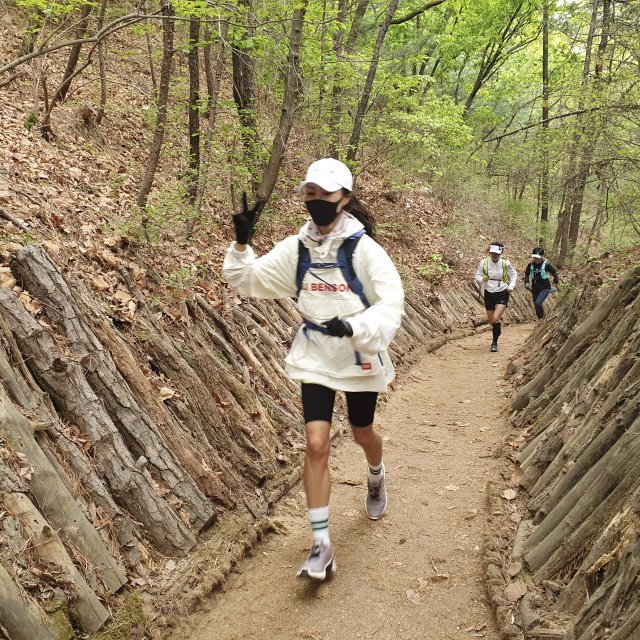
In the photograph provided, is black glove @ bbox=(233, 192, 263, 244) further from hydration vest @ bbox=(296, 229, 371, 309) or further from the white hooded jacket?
hydration vest @ bbox=(296, 229, 371, 309)

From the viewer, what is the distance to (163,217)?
6.84 metres

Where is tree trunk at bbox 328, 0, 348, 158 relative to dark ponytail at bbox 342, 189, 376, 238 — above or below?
above

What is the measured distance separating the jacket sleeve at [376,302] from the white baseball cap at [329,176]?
0.41 m

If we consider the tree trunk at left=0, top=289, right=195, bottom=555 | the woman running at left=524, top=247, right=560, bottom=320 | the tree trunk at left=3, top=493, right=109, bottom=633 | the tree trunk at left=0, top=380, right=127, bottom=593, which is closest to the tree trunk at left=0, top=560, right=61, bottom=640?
the tree trunk at left=3, top=493, right=109, bottom=633

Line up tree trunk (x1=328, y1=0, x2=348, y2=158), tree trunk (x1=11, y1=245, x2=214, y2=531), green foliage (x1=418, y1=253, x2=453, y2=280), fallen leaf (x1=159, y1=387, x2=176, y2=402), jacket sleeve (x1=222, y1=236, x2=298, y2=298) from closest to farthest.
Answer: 1. jacket sleeve (x1=222, y1=236, x2=298, y2=298)
2. tree trunk (x1=11, y1=245, x2=214, y2=531)
3. fallen leaf (x1=159, y1=387, x2=176, y2=402)
4. tree trunk (x1=328, y1=0, x2=348, y2=158)
5. green foliage (x1=418, y1=253, x2=453, y2=280)

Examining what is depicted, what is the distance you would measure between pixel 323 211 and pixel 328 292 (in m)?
0.53

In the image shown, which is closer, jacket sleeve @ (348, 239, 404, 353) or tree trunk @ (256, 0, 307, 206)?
jacket sleeve @ (348, 239, 404, 353)

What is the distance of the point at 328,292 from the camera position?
3678mm

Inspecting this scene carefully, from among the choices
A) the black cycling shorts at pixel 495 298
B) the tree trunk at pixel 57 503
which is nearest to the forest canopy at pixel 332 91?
the black cycling shorts at pixel 495 298

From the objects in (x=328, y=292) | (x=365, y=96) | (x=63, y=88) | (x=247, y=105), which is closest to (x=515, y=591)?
(x=328, y=292)

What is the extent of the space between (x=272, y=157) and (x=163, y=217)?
305 centimetres

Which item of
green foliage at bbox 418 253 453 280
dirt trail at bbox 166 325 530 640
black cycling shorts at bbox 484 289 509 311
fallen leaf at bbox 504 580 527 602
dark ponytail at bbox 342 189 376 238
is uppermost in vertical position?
dark ponytail at bbox 342 189 376 238

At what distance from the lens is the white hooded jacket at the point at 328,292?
3.58 meters

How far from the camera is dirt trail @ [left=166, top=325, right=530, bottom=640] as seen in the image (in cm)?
340
